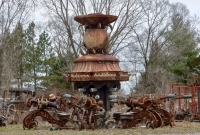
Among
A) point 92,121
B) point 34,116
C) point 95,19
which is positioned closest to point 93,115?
point 92,121

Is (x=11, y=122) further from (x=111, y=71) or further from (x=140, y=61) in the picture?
(x=140, y=61)

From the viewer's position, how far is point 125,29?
44125 mm

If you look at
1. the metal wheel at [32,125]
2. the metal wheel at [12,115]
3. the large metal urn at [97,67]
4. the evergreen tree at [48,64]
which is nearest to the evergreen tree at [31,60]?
the evergreen tree at [48,64]

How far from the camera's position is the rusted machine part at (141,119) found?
67.1 ft

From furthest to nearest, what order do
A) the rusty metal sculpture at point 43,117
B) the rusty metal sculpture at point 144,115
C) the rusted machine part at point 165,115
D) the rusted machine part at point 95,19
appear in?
1. the rusted machine part at point 95,19
2. the rusted machine part at point 165,115
3. the rusty metal sculpture at point 43,117
4. the rusty metal sculpture at point 144,115

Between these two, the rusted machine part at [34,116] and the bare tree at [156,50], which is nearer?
the rusted machine part at [34,116]

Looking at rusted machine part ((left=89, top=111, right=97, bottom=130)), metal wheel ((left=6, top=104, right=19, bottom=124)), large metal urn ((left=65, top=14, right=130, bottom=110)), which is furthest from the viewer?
metal wheel ((left=6, top=104, right=19, bottom=124))

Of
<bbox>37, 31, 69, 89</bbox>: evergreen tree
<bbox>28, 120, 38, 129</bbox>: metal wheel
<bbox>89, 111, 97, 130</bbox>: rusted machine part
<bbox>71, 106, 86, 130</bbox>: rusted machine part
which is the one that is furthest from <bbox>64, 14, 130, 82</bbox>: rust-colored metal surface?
<bbox>37, 31, 69, 89</bbox>: evergreen tree

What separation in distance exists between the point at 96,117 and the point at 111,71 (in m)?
2.11

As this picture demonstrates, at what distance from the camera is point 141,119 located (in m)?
20.9

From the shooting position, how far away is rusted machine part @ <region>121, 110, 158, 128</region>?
20.5 meters

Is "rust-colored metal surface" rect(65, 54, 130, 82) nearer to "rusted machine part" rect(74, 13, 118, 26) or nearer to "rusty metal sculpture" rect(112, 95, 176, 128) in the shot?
"rusty metal sculpture" rect(112, 95, 176, 128)

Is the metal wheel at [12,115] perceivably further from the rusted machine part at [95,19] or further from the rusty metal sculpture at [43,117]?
the rusted machine part at [95,19]

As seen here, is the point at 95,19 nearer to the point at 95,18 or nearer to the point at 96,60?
the point at 95,18
